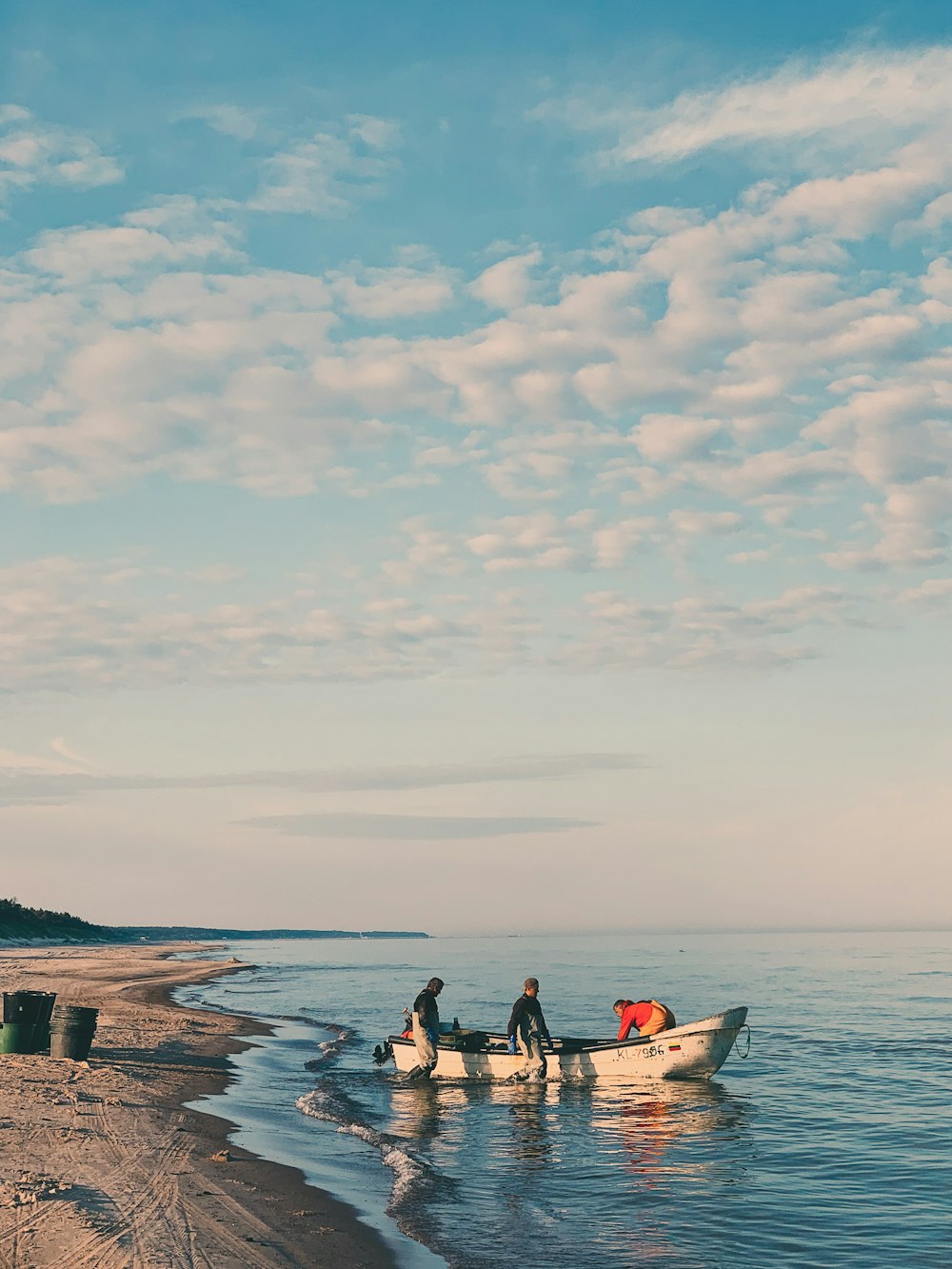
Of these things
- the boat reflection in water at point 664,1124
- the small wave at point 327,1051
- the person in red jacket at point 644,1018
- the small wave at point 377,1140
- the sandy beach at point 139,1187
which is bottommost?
the small wave at point 327,1051

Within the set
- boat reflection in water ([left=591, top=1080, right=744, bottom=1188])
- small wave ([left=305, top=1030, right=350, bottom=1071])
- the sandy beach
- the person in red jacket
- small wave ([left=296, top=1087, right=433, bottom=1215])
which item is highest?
the person in red jacket

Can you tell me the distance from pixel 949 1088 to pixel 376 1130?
15.3m

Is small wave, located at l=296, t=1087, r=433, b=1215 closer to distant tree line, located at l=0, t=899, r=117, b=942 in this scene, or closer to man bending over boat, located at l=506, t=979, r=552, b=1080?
man bending over boat, located at l=506, t=979, r=552, b=1080

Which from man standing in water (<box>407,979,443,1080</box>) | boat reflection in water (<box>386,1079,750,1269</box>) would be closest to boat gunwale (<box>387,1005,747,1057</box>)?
man standing in water (<box>407,979,443,1080</box>)

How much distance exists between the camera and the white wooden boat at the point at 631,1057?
2472 cm

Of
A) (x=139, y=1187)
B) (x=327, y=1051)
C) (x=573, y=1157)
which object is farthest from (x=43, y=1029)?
(x=573, y=1157)

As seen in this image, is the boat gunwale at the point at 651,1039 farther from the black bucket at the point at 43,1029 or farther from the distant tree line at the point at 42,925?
the distant tree line at the point at 42,925

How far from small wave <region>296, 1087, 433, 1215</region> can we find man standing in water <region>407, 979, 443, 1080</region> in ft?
8.05

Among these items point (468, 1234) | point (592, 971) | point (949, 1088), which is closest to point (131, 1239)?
point (468, 1234)

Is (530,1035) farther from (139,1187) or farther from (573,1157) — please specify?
(139,1187)

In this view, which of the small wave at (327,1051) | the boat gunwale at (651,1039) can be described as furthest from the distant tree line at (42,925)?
the boat gunwale at (651,1039)

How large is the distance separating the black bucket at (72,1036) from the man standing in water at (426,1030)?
283 inches

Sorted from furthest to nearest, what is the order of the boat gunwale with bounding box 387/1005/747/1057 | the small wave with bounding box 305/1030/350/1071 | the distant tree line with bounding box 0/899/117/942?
the distant tree line with bounding box 0/899/117/942, the small wave with bounding box 305/1030/350/1071, the boat gunwale with bounding box 387/1005/747/1057

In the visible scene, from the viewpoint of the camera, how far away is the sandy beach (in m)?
10.6
